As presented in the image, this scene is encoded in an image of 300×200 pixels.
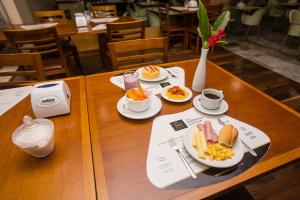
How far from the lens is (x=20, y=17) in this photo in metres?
3.07

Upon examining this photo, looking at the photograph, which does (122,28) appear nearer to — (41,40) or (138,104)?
(41,40)

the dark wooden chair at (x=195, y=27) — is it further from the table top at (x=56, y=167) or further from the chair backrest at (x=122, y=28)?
the table top at (x=56, y=167)

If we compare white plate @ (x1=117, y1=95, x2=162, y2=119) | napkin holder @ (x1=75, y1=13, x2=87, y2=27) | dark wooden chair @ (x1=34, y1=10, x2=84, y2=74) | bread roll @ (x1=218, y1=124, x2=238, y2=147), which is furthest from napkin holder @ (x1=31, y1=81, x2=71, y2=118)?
dark wooden chair @ (x1=34, y1=10, x2=84, y2=74)

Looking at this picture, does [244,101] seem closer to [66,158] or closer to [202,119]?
[202,119]

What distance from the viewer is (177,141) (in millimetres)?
661

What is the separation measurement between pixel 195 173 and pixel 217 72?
0.75 meters

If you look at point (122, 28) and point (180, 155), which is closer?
point (180, 155)

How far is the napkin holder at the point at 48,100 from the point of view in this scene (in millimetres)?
748

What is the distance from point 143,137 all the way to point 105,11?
8.97 feet

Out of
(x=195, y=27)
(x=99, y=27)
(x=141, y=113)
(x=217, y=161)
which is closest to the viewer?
(x=217, y=161)

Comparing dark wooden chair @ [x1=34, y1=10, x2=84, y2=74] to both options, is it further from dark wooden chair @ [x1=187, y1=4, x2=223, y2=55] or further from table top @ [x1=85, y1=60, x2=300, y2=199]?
dark wooden chair @ [x1=187, y1=4, x2=223, y2=55]

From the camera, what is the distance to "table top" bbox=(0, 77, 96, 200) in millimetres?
521

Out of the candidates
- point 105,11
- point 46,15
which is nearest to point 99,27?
point 105,11

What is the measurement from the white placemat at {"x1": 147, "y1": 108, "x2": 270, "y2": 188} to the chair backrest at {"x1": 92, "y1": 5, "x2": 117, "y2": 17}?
8.25 feet
